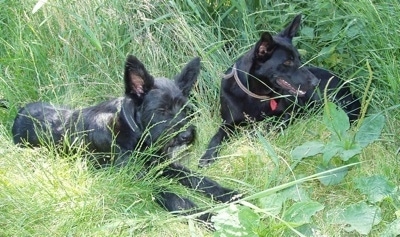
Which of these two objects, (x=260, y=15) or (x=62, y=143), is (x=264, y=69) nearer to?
(x=260, y=15)

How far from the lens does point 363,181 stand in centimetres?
351

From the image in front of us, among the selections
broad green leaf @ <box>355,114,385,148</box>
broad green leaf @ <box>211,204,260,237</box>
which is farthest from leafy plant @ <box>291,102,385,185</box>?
broad green leaf @ <box>211,204,260,237</box>

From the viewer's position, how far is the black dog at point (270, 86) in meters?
4.73

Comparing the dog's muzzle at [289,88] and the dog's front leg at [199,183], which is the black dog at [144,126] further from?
the dog's muzzle at [289,88]

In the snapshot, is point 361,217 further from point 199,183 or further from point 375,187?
point 199,183

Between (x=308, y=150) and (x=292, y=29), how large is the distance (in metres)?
1.22

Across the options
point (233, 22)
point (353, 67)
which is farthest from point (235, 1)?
point (353, 67)

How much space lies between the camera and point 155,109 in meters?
3.79

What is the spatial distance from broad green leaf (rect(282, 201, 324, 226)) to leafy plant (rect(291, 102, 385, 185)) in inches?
20.7

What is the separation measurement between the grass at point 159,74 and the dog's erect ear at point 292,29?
0.87ft

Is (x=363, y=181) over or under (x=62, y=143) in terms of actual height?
under

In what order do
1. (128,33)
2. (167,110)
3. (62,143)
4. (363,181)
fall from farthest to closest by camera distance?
(128,33) < (62,143) < (167,110) < (363,181)

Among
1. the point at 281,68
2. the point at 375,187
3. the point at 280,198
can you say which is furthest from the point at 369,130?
the point at 281,68

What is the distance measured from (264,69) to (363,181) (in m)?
1.45
